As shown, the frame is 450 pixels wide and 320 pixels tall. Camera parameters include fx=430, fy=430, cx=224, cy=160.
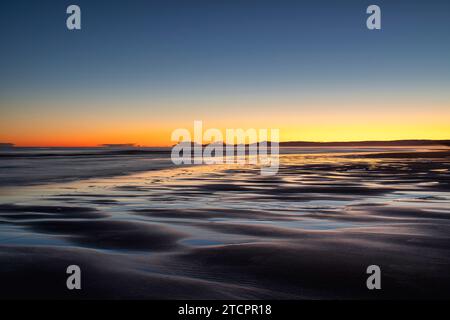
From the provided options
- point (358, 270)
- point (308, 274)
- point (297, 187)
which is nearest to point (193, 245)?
point (308, 274)

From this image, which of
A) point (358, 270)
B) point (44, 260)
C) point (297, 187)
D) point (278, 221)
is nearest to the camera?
point (358, 270)

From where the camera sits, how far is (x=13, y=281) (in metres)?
4.99

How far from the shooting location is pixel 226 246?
667 cm

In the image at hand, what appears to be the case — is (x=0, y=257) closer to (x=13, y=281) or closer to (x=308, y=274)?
(x=13, y=281)

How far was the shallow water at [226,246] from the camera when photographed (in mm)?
4840

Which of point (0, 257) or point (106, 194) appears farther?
point (106, 194)

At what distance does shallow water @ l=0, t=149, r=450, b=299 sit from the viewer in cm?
484

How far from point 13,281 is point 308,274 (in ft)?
11.5

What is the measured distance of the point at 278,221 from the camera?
8.81 metres
